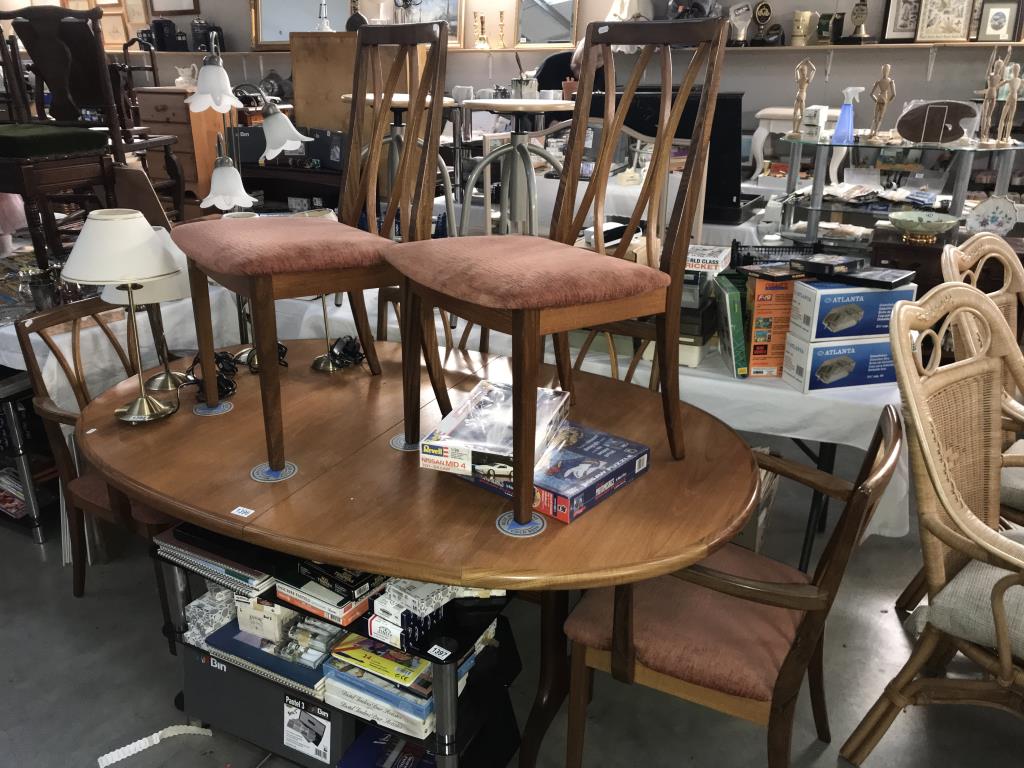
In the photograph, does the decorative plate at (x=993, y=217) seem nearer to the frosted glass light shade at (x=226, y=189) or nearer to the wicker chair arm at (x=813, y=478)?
the wicker chair arm at (x=813, y=478)

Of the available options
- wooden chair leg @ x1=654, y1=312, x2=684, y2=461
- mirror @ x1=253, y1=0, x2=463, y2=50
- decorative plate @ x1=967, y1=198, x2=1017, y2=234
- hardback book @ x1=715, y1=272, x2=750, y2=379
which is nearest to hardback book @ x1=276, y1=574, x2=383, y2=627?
wooden chair leg @ x1=654, y1=312, x2=684, y2=461

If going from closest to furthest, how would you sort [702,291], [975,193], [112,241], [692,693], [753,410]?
[692,693] → [112,241] → [753,410] → [702,291] → [975,193]

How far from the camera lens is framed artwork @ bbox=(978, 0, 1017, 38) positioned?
14.5 feet

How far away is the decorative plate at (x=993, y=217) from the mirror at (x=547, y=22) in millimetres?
3867

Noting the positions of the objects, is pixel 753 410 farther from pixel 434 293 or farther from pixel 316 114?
pixel 316 114

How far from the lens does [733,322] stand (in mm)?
1994

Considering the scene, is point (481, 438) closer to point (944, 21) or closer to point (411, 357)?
point (411, 357)

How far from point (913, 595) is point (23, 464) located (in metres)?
2.37

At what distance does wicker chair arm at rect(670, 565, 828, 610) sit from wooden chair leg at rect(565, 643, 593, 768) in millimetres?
292

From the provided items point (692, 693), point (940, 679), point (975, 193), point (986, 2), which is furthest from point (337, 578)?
point (986, 2)

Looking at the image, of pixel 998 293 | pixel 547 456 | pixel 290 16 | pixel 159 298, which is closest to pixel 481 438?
pixel 547 456

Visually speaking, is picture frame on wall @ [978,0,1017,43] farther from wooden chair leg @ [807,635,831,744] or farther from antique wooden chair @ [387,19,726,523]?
wooden chair leg @ [807,635,831,744]

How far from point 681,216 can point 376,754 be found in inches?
43.3

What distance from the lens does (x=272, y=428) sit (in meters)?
1.40
